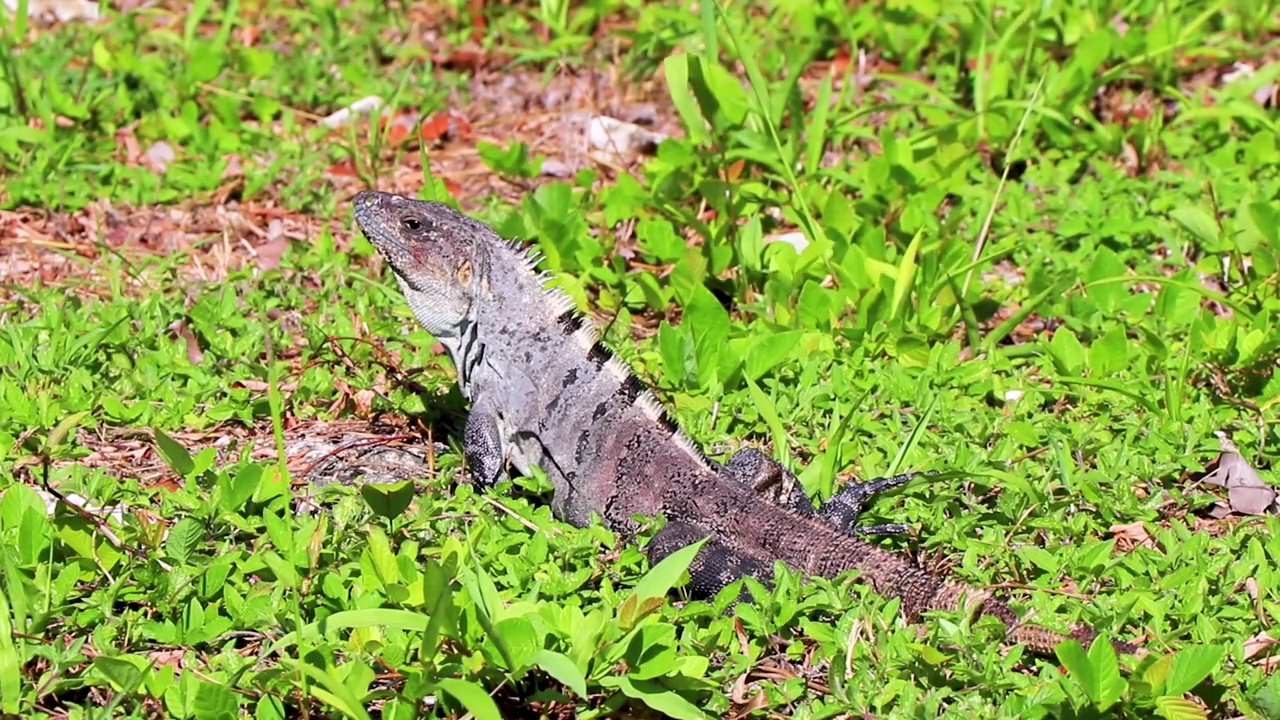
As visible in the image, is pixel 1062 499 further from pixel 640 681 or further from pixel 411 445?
pixel 411 445

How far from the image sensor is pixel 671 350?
5.63m

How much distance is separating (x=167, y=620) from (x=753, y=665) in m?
1.68

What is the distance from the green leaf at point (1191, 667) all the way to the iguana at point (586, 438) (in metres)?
0.55

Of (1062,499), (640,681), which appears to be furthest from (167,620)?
(1062,499)

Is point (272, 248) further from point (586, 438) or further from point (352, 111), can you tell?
point (586, 438)

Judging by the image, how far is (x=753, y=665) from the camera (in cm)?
418

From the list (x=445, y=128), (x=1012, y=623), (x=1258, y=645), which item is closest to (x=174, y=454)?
(x=1012, y=623)

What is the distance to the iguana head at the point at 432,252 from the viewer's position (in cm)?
526

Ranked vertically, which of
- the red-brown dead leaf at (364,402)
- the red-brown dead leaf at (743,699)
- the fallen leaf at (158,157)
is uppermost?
the fallen leaf at (158,157)

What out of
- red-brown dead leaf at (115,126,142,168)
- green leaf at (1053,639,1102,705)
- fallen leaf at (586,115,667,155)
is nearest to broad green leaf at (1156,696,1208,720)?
green leaf at (1053,639,1102,705)

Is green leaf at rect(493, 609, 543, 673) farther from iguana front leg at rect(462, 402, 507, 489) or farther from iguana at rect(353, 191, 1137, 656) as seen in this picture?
iguana front leg at rect(462, 402, 507, 489)

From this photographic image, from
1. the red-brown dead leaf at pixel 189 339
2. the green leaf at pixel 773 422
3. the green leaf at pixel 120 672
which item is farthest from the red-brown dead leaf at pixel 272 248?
the green leaf at pixel 120 672

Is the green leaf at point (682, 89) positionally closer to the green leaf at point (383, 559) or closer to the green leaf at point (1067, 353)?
the green leaf at point (1067, 353)

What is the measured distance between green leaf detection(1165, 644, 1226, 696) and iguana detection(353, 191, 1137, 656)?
55cm
